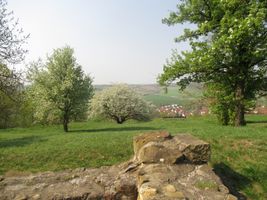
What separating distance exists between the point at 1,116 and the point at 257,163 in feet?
130

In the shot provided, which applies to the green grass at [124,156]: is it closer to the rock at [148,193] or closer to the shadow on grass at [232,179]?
the shadow on grass at [232,179]

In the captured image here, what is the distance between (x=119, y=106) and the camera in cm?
4728

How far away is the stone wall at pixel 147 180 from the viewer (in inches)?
324

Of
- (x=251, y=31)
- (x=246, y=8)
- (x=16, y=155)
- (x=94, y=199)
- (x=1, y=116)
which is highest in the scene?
(x=246, y=8)

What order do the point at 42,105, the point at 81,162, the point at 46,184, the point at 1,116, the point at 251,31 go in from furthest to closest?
1. the point at 1,116
2. the point at 42,105
3. the point at 251,31
4. the point at 81,162
5. the point at 46,184

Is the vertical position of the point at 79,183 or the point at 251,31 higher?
the point at 251,31

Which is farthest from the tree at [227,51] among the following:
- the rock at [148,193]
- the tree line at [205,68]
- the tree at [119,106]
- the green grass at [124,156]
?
the tree at [119,106]

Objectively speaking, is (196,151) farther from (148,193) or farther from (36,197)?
(36,197)

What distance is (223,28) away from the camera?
19375 millimetres

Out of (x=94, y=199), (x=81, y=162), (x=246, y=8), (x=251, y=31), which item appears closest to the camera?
(x=94, y=199)

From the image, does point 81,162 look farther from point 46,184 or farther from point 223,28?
point 223,28

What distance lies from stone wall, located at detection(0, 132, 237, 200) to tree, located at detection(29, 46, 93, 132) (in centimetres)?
1430

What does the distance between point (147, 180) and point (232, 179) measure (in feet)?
17.1

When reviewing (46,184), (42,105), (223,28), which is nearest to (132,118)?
(42,105)
